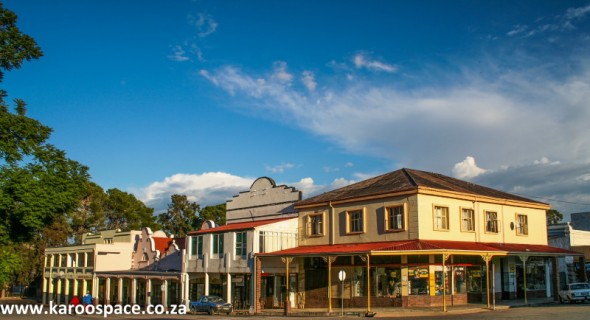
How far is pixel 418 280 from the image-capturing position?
36.0m

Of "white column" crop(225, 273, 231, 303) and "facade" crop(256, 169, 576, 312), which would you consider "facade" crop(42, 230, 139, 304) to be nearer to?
"white column" crop(225, 273, 231, 303)

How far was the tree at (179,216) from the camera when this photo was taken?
9631cm

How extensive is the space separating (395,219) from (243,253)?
11.0 m

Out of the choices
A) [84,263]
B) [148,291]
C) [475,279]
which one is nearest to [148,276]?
[148,291]

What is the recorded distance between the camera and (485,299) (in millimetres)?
38719

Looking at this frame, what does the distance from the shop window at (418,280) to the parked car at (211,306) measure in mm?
11631

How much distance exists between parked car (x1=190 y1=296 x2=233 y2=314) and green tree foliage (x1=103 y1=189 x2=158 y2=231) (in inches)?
2061

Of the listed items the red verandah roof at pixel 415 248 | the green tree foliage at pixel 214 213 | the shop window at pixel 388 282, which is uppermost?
the green tree foliage at pixel 214 213

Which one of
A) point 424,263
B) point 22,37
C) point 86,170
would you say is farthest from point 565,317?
point 22,37

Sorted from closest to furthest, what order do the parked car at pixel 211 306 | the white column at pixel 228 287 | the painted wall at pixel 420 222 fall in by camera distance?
the painted wall at pixel 420 222 → the parked car at pixel 211 306 → the white column at pixel 228 287

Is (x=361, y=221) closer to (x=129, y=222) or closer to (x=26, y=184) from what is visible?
(x=26, y=184)

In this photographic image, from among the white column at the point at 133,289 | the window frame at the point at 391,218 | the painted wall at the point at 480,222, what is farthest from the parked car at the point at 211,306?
the painted wall at the point at 480,222

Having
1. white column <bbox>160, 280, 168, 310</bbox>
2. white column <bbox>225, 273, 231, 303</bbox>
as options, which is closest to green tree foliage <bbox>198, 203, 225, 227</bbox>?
white column <bbox>160, 280, 168, 310</bbox>

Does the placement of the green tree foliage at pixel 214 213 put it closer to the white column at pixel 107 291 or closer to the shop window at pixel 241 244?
the white column at pixel 107 291
